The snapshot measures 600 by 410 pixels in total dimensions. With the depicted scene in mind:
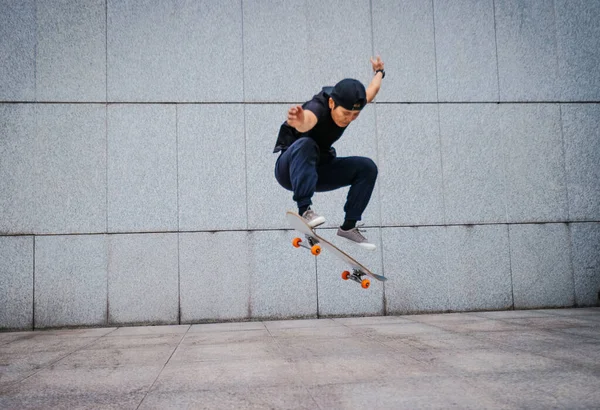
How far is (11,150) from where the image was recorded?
897cm

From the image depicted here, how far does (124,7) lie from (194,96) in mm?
2203

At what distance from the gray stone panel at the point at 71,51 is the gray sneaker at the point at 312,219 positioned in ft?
19.3

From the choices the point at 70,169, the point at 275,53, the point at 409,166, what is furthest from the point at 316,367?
the point at 275,53

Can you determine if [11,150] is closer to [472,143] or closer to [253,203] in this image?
[253,203]

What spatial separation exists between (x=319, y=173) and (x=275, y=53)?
15.9ft

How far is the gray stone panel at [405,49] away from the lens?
32.2ft

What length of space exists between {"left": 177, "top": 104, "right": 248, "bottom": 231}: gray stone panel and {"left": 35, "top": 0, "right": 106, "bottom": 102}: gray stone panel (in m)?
1.80

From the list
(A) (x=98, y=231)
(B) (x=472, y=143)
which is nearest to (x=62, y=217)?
(A) (x=98, y=231)

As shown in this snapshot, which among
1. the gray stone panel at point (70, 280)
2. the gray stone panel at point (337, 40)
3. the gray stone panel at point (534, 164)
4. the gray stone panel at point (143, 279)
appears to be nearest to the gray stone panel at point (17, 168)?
the gray stone panel at point (70, 280)

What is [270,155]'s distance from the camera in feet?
30.9

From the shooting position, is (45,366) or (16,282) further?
(16,282)

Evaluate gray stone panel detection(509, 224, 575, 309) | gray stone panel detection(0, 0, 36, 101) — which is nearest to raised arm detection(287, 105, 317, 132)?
gray stone panel detection(509, 224, 575, 309)

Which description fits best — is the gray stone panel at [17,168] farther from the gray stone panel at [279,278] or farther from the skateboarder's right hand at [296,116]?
the skateboarder's right hand at [296,116]

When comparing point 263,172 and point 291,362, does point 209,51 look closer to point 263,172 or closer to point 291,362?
point 263,172
